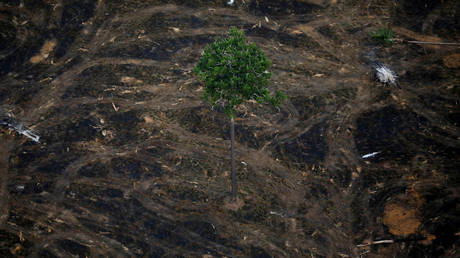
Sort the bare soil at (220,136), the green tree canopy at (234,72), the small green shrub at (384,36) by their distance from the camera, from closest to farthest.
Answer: the green tree canopy at (234,72), the bare soil at (220,136), the small green shrub at (384,36)

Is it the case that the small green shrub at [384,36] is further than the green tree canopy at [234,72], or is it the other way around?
the small green shrub at [384,36]

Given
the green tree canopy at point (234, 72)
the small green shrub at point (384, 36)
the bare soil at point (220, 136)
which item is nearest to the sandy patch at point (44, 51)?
the bare soil at point (220, 136)

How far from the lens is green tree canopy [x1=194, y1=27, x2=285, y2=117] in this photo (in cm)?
873

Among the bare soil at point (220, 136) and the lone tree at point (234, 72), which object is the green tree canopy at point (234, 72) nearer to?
the lone tree at point (234, 72)

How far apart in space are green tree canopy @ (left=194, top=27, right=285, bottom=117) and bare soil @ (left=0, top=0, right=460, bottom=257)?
9.87 feet

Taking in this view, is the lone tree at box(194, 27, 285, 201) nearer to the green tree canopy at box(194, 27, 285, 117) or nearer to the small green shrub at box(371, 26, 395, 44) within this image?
the green tree canopy at box(194, 27, 285, 117)

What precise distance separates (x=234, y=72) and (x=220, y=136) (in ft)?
12.0

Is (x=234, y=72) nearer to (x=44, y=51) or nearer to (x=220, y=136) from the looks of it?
(x=220, y=136)

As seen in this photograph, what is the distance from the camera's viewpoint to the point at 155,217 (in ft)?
34.0

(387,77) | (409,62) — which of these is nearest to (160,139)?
(387,77)

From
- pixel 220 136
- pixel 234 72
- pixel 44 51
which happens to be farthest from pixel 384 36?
pixel 44 51

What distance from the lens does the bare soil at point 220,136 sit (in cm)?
1006

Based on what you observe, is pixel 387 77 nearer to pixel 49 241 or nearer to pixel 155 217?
pixel 155 217

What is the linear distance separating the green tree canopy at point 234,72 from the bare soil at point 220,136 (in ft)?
9.87
